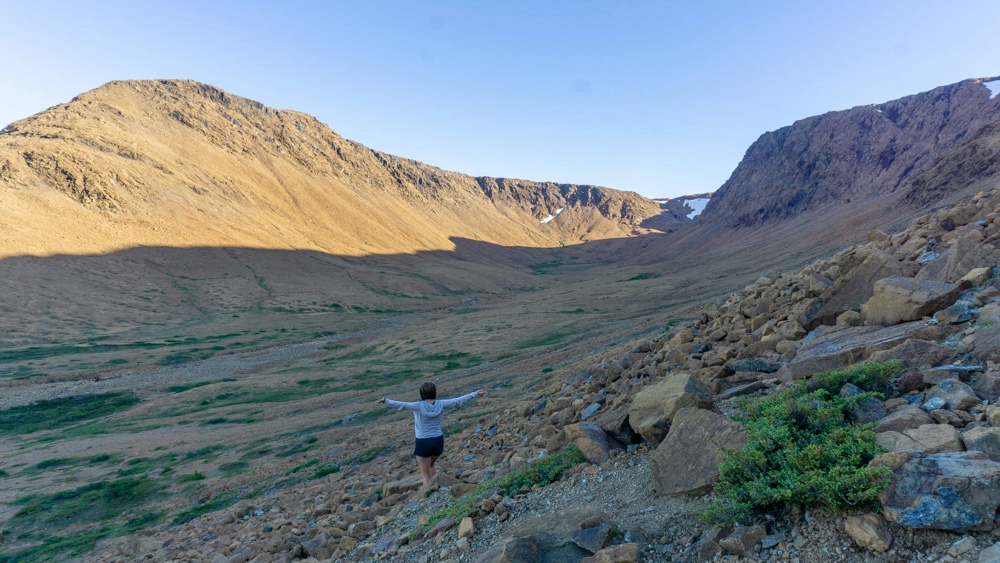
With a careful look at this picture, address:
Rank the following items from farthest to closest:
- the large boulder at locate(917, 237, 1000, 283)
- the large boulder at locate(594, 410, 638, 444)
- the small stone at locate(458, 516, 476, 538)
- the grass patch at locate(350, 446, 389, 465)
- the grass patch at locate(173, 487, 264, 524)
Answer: the grass patch at locate(350, 446, 389, 465), the grass patch at locate(173, 487, 264, 524), the large boulder at locate(917, 237, 1000, 283), the large boulder at locate(594, 410, 638, 444), the small stone at locate(458, 516, 476, 538)

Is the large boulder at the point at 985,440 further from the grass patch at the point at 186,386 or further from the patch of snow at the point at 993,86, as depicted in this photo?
the patch of snow at the point at 993,86

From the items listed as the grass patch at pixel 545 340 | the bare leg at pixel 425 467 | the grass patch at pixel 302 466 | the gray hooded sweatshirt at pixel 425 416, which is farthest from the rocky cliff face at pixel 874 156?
the grass patch at pixel 302 466

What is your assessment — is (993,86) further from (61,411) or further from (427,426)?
(61,411)

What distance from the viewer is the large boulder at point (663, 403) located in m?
5.69

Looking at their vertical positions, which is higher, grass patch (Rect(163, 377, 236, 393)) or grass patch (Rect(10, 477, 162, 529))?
grass patch (Rect(163, 377, 236, 393))

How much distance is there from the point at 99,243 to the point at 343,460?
61.8m

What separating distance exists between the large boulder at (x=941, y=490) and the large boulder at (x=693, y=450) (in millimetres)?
1246

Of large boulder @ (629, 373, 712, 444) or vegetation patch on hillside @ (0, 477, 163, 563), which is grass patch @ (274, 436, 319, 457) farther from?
large boulder @ (629, 373, 712, 444)

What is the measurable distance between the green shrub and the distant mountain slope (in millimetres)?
64569

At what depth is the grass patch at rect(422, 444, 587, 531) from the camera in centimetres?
567

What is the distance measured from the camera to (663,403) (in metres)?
5.88

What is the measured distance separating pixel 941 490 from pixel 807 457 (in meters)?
0.79

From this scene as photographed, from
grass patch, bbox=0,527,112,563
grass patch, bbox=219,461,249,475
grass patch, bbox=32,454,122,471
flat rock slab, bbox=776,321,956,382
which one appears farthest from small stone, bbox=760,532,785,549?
grass patch, bbox=32,454,122,471

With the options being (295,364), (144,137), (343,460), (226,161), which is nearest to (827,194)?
(295,364)
